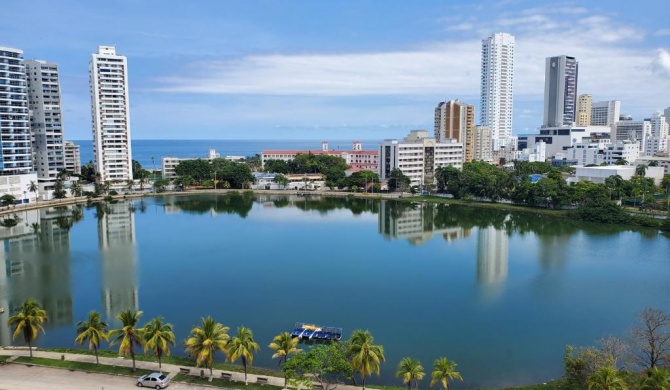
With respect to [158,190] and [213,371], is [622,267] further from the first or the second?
[158,190]

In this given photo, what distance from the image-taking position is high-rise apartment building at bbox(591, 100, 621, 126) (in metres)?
117

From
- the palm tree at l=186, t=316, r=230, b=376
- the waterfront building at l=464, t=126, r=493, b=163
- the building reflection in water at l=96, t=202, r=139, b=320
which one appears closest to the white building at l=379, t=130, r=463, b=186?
the waterfront building at l=464, t=126, r=493, b=163

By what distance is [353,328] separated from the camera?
57.4ft

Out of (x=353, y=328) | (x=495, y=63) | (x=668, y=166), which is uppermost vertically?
(x=495, y=63)

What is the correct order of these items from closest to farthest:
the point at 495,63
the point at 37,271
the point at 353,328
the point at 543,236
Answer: the point at 353,328, the point at 37,271, the point at 543,236, the point at 495,63

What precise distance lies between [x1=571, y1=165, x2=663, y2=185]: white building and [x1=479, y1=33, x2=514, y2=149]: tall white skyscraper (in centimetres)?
6095

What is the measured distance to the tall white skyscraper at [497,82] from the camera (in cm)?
11562

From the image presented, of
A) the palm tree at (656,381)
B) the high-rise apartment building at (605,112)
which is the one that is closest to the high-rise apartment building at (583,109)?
the high-rise apartment building at (605,112)

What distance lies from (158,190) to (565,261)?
42.6 m

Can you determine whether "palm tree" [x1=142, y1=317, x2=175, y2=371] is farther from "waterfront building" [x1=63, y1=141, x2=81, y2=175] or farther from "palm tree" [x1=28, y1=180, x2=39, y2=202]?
"waterfront building" [x1=63, y1=141, x2=81, y2=175]

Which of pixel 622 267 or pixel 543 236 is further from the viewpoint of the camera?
pixel 543 236

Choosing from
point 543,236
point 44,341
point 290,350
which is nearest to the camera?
point 290,350

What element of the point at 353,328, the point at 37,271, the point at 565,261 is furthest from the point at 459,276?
the point at 37,271

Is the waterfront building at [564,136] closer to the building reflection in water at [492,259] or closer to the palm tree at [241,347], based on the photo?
the building reflection in water at [492,259]
